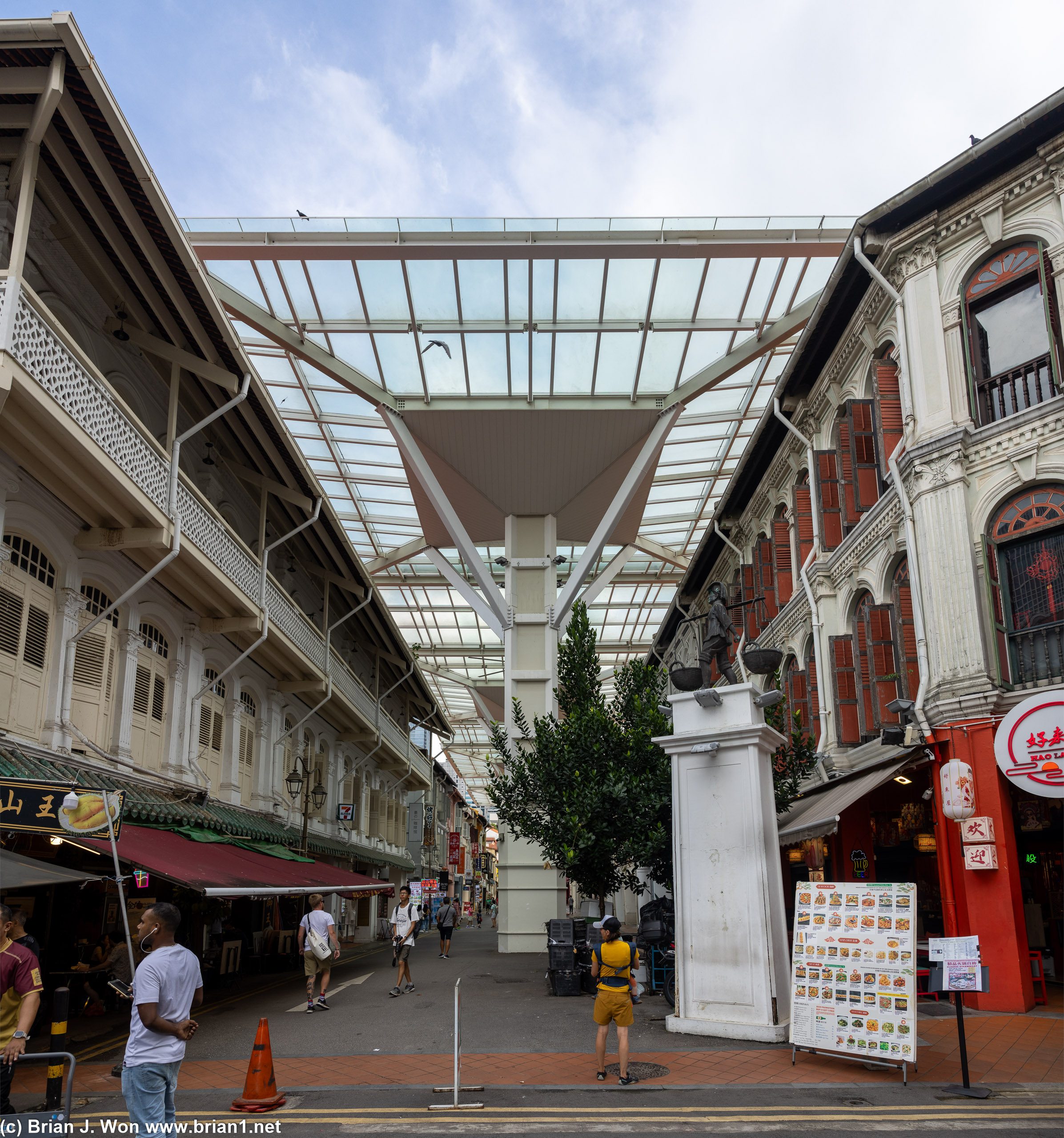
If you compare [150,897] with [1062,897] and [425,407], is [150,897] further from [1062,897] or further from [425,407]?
[1062,897]

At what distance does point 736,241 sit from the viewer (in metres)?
19.4

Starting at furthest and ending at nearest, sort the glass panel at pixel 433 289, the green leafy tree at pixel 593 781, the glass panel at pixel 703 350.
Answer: the glass panel at pixel 703 350 < the glass panel at pixel 433 289 < the green leafy tree at pixel 593 781

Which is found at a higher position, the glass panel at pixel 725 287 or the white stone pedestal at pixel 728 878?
the glass panel at pixel 725 287

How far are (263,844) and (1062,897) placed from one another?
1349cm

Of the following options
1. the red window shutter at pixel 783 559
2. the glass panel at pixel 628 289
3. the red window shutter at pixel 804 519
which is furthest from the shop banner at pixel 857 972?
the glass panel at pixel 628 289

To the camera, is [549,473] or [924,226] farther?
[549,473]

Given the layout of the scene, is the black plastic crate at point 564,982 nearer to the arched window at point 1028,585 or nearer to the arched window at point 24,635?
the arched window at point 1028,585

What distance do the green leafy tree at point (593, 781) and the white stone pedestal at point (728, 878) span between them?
13.9 ft

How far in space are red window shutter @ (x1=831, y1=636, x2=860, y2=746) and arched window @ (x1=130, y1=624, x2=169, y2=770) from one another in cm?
1169

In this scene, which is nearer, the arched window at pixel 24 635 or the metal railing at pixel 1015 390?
the arched window at pixel 24 635

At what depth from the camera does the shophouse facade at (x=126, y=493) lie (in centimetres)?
1048

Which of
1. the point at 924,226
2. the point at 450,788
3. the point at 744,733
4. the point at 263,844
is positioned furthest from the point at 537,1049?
the point at 450,788

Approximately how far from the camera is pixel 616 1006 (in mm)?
8609

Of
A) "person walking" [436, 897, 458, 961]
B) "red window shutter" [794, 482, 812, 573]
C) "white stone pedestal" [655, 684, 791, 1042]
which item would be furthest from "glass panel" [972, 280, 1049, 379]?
"person walking" [436, 897, 458, 961]
